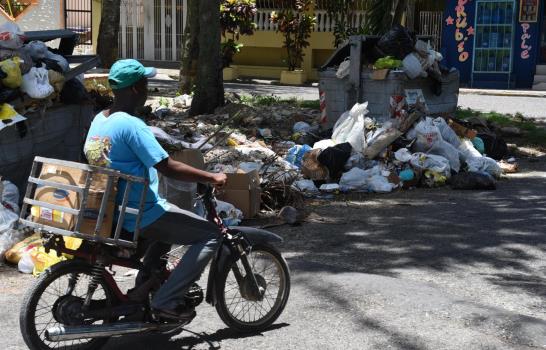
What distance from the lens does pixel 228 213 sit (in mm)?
7656

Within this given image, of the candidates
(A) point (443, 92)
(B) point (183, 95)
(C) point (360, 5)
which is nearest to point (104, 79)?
(B) point (183, 95)

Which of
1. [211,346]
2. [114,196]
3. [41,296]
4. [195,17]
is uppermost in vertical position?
[195,17]

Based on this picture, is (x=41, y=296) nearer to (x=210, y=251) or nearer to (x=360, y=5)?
(x=210, y=251)

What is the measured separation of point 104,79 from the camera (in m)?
12.2

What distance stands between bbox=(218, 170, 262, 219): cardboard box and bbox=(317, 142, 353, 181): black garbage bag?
6.14 feet

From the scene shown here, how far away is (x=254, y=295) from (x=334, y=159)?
4.82 m

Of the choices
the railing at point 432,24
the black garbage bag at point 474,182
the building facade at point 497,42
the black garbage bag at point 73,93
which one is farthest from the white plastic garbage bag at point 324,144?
the railing at point 432,24

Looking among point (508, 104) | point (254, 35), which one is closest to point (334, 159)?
point (508, 104)

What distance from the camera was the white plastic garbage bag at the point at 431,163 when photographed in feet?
32.2

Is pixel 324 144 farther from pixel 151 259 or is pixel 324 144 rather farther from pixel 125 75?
pixel 125 75

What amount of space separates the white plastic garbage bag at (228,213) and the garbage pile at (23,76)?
6.42ft

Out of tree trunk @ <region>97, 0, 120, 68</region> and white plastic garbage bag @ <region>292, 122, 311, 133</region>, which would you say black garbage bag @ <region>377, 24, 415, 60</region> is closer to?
white plastic garbage bag @ <region>292, 122, 311, 133</region>

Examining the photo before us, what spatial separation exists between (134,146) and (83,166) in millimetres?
289

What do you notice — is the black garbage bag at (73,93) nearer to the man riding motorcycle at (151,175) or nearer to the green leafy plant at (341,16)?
the man riding motorcycle at (151,175)
